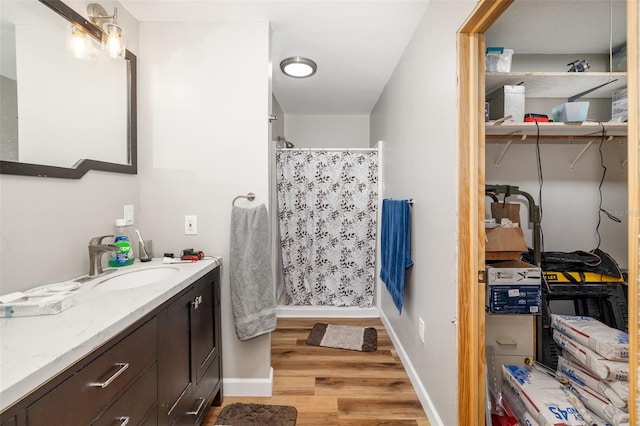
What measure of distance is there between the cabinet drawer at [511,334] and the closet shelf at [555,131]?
106cm

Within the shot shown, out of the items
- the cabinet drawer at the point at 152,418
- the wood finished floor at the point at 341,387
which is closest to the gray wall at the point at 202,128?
→ the wood finished floor at the point at 341,387

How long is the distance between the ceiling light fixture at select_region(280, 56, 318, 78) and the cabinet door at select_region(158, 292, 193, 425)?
186cm

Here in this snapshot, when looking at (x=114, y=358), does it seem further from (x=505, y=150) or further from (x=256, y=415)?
(x=505, y=150)

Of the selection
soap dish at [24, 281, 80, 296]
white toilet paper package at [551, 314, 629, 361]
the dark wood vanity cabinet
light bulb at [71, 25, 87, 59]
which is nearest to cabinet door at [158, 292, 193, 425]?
the dark wood vanity cabinet

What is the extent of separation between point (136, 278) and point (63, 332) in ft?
2.44

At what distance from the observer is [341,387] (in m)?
1.89

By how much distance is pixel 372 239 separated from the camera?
2988 mm

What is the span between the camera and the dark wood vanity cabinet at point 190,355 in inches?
44.1

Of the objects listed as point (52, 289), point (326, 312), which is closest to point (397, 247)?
point (326, 312)

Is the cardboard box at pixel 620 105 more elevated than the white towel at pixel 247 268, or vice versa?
the cardboard box at pixel 620 105

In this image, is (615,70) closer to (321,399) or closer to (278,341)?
(321,399)

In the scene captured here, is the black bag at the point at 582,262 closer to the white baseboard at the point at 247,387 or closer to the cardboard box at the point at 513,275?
the cardboard box at the point at 513,275

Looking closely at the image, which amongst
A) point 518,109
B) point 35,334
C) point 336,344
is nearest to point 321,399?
point 336,344

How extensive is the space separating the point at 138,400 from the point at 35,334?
15.5 inches
